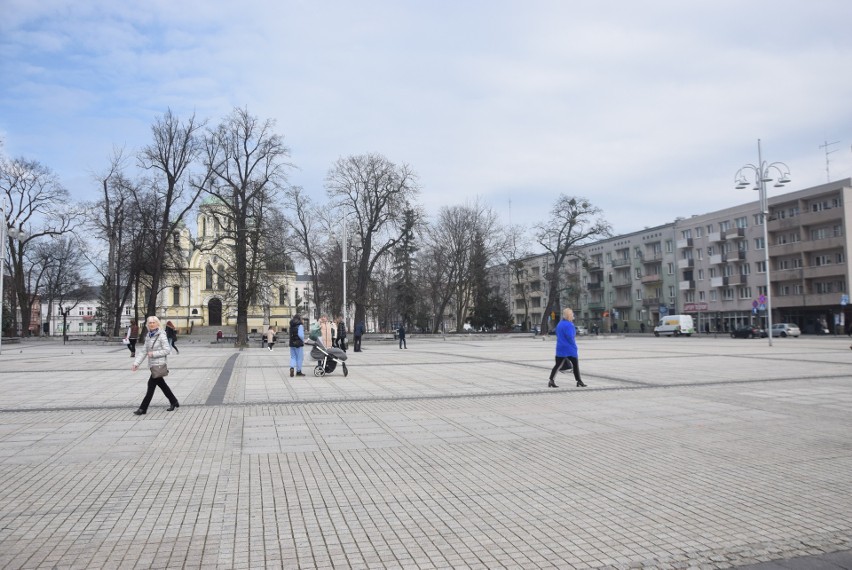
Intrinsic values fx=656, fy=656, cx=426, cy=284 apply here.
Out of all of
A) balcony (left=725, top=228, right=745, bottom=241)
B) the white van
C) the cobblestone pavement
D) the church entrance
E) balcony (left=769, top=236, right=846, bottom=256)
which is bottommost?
the cobblestone pavement

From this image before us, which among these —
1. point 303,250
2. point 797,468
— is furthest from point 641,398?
point 303,250

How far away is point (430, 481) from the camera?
656cm

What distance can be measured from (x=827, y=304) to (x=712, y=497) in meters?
68.2

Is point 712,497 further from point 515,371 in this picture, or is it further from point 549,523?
point 515,371

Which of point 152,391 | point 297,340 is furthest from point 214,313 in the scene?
point 152,391

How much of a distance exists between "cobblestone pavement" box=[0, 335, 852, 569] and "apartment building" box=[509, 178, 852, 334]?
44180 millimetres

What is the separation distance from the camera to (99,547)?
4715 mm

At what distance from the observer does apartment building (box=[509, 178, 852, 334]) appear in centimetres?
6406

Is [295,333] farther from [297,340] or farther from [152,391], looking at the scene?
[152,391]

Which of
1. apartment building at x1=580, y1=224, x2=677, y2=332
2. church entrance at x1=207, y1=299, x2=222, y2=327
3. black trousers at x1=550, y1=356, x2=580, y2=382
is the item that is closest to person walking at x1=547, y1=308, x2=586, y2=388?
black trousers at x1=550, y1=356, x2=580, y2=382

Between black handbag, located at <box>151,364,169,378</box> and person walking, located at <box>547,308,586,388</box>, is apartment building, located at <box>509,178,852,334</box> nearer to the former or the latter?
person walking, located at <box>547,308,586,388</box>

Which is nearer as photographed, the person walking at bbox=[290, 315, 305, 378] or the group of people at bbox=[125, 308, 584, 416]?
the group of people at bbox=[125, 308, 584, 416]

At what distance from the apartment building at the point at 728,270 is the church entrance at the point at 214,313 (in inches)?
1490

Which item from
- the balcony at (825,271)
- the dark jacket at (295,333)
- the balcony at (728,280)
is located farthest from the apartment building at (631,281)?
the dark jacket at (295,333)
